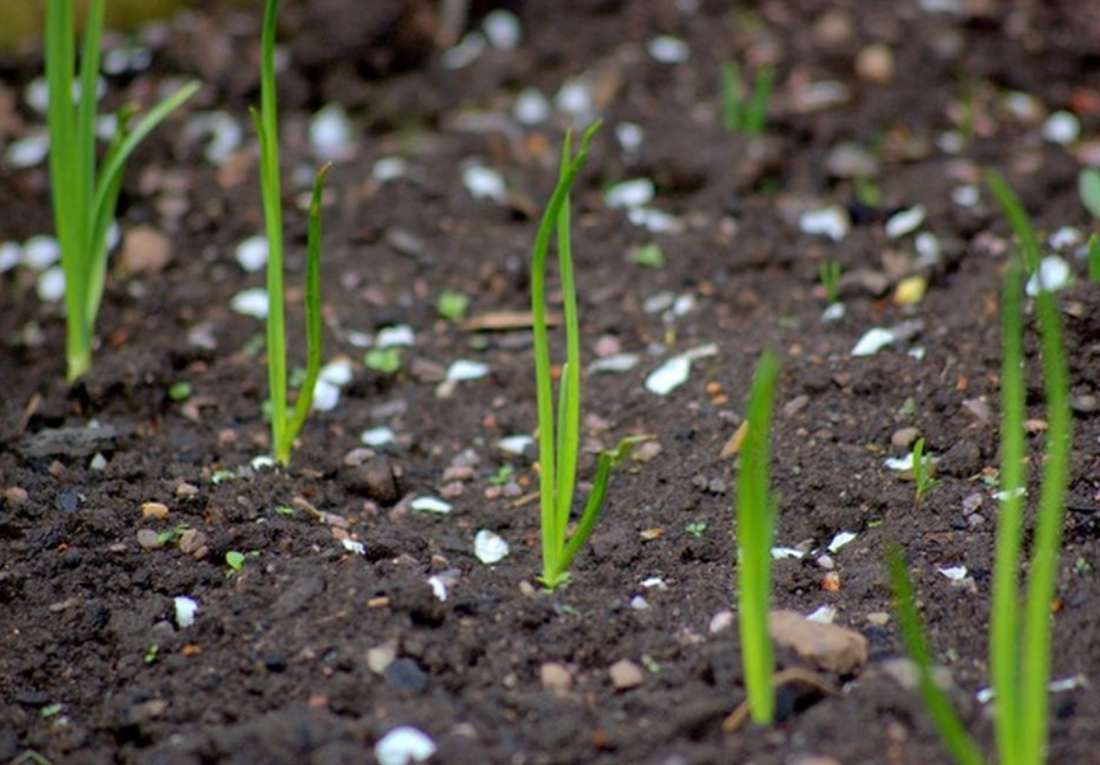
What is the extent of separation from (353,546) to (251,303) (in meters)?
0.75

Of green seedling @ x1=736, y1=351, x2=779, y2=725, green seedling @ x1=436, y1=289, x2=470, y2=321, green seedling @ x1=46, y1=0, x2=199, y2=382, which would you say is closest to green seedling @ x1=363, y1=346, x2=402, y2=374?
green seedling @ x1=436, y1=289, x2=470, y2=321

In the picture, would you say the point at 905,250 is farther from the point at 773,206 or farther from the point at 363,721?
the point at 363,721

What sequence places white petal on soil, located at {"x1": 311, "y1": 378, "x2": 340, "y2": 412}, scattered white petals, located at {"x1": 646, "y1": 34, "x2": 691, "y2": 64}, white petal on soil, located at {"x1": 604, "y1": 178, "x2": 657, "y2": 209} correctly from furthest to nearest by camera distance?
scattered white petals, located at {"x1": 646, "y1": 34, "x2": 691, "y2": 64}, white petal on soil, located at {"x1": 604, "y1": 178, "x2": 657, "y2": 209}, white petal on soil, located at {"x1": 311, "y1": 378, "x2": 340, "y2": 412}

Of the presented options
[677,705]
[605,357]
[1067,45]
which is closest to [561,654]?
[677,705]

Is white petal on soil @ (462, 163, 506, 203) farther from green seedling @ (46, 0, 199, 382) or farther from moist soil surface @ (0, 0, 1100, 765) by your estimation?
green seedling @ (46, 0, 199, 382)

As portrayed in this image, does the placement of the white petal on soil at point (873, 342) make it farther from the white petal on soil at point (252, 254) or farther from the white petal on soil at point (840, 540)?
the white petal on soil at point (252, 254)

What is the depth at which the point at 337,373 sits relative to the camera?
205 cm

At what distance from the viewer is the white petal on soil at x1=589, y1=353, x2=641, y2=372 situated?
2.02 metres

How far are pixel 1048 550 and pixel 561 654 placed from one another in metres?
0.49

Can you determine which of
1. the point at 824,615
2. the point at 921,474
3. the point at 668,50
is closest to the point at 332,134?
the point at 668,50

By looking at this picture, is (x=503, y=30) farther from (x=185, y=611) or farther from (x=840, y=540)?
(x=185, y=611)

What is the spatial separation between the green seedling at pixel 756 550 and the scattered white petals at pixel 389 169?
1.42m

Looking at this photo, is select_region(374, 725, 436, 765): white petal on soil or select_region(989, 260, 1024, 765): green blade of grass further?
select_region(374, 725, 436, 765): white petal on soil

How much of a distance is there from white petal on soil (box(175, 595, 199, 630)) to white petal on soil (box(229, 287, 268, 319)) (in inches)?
30.8
